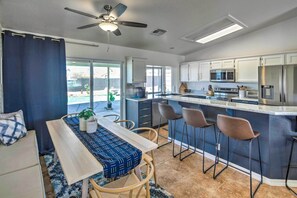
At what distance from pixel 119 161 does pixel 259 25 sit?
473cm

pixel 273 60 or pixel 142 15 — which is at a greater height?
pixel 142 15

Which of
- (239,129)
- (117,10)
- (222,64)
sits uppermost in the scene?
(117,10)

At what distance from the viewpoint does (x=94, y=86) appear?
414 centimetres

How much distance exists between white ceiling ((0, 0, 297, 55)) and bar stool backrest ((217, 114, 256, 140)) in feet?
6.36

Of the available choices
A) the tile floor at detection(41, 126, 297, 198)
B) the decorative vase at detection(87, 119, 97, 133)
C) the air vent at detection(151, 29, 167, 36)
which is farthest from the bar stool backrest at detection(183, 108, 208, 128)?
the air vent at detection(151, 29, 167, 36)

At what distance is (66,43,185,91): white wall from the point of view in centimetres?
374

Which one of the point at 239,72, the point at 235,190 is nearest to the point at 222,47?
the point at 239,72

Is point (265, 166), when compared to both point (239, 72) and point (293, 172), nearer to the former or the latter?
point (293, 172)

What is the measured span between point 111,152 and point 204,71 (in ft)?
15.1

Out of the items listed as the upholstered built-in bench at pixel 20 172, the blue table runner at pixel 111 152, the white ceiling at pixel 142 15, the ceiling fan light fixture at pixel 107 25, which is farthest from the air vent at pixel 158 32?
the upholstered built-in bench at pixel 20 172

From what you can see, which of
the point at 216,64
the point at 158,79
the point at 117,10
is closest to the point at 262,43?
the point at 216,64

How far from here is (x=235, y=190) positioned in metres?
2.18

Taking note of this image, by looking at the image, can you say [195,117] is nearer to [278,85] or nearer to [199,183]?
[199,183]

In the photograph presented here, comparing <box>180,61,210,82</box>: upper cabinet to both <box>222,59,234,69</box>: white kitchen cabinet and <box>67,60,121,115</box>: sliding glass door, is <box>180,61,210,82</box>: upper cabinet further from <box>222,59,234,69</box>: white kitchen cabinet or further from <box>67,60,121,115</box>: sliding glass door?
<box>67,60,121,115</box>: sliding glass door
